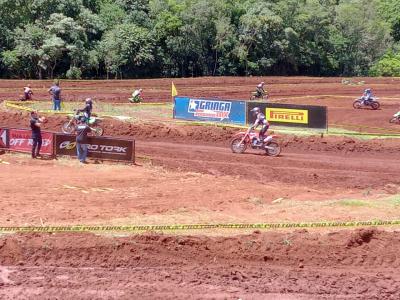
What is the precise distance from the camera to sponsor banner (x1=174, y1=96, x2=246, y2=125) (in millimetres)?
31469

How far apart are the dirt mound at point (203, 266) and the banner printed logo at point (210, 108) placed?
61.9 ft

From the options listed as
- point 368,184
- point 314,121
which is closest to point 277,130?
point 314,121

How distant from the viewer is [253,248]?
487 inches

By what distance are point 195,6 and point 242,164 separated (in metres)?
44.7

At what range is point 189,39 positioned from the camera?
211 feet

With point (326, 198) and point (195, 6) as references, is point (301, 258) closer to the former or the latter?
point (326, 198)

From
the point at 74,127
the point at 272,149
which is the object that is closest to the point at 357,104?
the point at 272,149

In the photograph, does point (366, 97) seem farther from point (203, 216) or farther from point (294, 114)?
point (203, 216)

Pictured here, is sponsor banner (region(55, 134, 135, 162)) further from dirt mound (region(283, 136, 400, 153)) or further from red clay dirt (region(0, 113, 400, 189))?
dirt mound (region(283, 136, 400, 153))

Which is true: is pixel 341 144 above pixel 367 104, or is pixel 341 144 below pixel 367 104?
below

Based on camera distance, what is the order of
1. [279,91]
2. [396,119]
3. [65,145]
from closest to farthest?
[65,145] < [396,119] < [279,91]

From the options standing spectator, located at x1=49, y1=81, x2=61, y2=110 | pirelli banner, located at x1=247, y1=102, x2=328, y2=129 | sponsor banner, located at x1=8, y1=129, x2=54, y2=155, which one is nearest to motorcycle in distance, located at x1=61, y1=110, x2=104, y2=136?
sponsor banner, located at x1=8, y1=129, x2=54, y2=155

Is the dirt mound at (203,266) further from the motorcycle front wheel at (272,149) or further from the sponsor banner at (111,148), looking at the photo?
the motorcycle front wheel at (272,149)

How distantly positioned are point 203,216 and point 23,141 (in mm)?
10687
